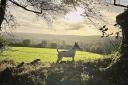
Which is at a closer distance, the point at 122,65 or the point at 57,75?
the point at 122,65

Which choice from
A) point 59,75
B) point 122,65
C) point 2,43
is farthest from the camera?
point 2,43

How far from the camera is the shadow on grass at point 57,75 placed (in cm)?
2019

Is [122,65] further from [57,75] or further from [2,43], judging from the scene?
[2,43]

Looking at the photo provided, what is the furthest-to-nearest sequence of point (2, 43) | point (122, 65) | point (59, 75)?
point (2, 43), point (59, 75), point (122, 65)

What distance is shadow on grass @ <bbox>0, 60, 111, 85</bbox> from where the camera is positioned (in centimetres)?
2019

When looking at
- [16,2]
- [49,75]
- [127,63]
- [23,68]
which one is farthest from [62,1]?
[127,63]

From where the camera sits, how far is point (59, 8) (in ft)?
93.1

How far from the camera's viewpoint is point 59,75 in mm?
21547

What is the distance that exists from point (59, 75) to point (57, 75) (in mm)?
123

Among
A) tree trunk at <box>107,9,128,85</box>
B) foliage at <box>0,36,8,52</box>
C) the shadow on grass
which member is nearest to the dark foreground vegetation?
the shadow on grass

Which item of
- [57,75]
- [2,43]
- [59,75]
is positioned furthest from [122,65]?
[2,43]

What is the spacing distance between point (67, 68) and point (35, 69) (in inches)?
86.0

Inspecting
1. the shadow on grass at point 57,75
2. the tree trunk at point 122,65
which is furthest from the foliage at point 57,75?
the tree trunk at point 122,65

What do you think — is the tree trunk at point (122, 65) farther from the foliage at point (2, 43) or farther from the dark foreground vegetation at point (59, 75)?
the foliage at point (2, 43)
